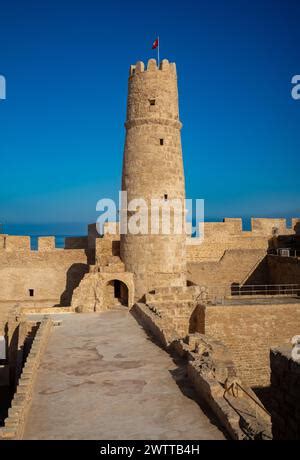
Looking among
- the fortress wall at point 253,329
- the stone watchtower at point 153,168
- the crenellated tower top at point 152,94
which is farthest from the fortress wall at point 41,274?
the fortress wall at point 253,329

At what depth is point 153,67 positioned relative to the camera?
19359 mm

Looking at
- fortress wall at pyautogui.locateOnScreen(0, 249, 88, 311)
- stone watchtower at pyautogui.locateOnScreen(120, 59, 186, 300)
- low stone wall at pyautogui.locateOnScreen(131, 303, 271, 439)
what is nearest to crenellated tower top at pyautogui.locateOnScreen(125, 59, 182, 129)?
stone watchtower at pyautogui.locateOnScreen(120, 59, 186, 300)

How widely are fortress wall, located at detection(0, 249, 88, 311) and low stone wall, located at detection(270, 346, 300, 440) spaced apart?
17527 millimetres

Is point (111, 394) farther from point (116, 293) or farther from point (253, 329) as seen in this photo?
point (116, 293)

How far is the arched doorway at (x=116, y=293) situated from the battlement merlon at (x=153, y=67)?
9450 mm

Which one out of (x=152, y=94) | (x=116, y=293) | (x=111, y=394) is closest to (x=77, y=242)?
(x=116, y=293)

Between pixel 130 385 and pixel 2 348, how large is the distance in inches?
474

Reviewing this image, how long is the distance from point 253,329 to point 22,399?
10.6m

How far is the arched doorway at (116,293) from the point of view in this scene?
19.6 m

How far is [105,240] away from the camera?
69.9 feet

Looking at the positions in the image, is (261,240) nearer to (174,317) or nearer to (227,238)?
(227,238)

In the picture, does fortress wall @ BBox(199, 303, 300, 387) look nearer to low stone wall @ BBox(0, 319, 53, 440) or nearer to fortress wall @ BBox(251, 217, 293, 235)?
low stone wall @ BBox(0, 319, 53, 440)

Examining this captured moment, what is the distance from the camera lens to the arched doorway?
19641 mm

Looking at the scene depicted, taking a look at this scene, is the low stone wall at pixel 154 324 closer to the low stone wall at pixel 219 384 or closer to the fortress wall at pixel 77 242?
the low stone wall at pixel 219 384
